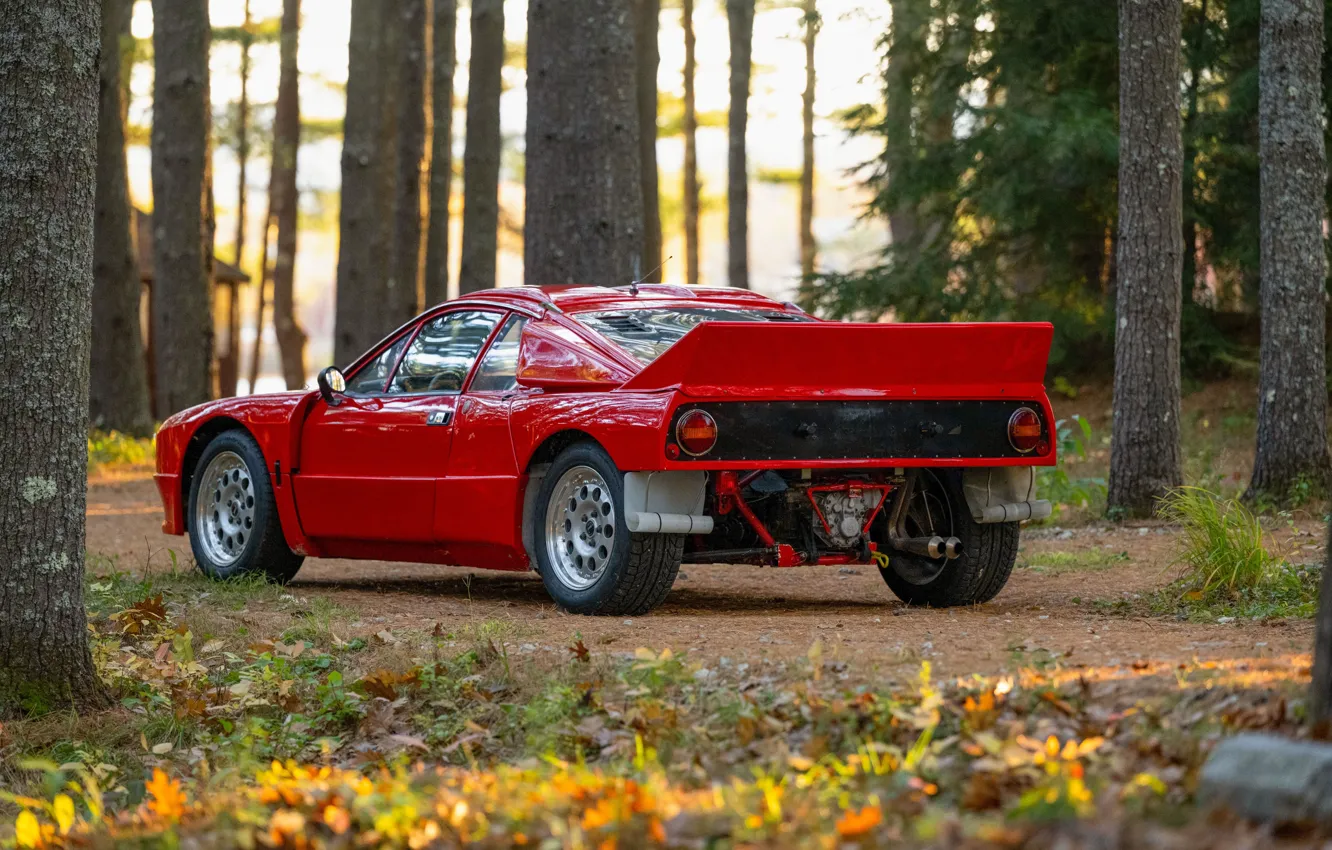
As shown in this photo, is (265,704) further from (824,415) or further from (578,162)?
(578,162)

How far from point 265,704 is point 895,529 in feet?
10.6

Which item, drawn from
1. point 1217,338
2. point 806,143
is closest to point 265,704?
point 1217,338

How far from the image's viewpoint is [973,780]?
421cm

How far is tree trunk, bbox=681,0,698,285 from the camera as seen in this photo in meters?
34.3

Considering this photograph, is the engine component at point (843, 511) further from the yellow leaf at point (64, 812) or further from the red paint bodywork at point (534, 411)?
the yellow leaf at point (64, 812)

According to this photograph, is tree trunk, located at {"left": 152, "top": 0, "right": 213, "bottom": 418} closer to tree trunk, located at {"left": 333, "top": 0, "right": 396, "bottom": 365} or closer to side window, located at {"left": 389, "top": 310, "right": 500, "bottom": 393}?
tree trunk, located at {"left": 333, "top": 0, "right": 396, "bottom": 365}

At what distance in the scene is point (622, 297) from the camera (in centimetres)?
859

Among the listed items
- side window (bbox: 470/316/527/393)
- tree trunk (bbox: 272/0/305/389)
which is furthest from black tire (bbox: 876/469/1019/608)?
tree trunk (bbox: 272/0/305/389)

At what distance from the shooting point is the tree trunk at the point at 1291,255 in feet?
37.9

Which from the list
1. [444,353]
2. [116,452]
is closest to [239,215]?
[116,452]

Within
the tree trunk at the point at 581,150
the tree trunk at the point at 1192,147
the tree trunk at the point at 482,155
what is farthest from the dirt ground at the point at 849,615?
the tree trunk at the point at 482,155

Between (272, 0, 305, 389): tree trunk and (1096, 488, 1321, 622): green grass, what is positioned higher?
(272, 0, 305, 389): tree trunk

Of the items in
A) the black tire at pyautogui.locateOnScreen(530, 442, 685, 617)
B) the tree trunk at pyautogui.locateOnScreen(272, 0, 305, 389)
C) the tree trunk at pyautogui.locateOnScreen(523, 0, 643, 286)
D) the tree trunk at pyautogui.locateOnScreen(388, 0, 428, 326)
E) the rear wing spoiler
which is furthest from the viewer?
the tree trunk at pyautogui.locateOnScreen(272, 0, 305, 389)

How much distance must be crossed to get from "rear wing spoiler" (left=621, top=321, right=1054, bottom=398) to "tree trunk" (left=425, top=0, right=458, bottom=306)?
1615cm
